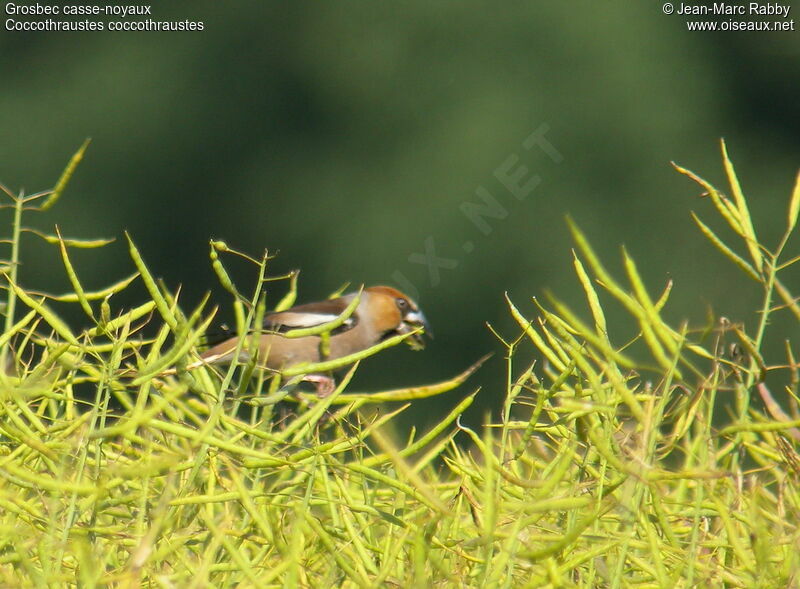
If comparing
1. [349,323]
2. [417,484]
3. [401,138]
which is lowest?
[401,138]

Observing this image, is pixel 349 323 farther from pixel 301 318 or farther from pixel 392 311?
pixel 392 311

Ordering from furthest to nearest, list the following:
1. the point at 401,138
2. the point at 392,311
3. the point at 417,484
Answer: the point at 401,138 < the point at 392,311 < the point at 417,484

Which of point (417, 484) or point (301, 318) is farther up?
point (417, 484)

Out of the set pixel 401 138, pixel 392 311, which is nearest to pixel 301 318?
pixel 392 311

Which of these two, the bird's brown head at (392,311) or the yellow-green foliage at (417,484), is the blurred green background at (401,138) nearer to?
the bird's brown head at (392,311)

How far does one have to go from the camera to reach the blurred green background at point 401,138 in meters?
9.52

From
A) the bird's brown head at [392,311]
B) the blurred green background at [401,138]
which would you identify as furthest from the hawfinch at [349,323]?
the blurred green background at [401,138]

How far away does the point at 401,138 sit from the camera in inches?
396

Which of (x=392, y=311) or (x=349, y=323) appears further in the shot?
(x=392, y=311)

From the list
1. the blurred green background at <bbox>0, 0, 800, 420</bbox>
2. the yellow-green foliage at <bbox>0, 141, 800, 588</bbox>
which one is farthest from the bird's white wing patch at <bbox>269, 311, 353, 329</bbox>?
the blurred green background at <bbox>0, 0, 800, 420</bbox>

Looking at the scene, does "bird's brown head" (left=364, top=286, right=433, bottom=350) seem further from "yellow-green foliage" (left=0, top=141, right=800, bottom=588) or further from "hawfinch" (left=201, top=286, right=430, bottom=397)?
"yellow-green foliage" (left=0, top=141, right=800, bottom=588)

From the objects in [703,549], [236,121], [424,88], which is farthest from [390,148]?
[703,549]

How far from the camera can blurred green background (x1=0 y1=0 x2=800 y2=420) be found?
31.2 ft

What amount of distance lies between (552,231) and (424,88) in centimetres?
168
